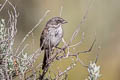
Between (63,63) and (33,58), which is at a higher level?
(33,58)

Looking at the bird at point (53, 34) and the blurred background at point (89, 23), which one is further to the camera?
the blurred background at point (89, 23)

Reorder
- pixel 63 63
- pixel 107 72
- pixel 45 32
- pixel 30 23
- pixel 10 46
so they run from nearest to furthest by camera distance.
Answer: pixel 10 46 → pixel 45 32 → pixel 63 63 → pixel 107 72 → pixel 30 23

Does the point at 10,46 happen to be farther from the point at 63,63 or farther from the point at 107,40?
the point at 107,40

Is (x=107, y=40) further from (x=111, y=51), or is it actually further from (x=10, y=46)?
(x=10, y=46)

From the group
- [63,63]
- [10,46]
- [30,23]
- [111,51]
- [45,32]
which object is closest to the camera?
[10,46]

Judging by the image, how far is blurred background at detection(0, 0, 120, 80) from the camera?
28.0 ft

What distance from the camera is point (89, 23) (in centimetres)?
919

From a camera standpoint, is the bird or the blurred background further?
the blurred background

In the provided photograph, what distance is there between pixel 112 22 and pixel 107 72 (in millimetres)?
1713

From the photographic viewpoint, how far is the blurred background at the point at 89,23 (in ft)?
28.0

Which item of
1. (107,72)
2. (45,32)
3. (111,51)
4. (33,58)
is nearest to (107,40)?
(111,51)

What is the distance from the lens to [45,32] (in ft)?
20.7

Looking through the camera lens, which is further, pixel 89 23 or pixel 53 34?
pixel 89 23

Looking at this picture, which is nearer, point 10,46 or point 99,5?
point 10,46
